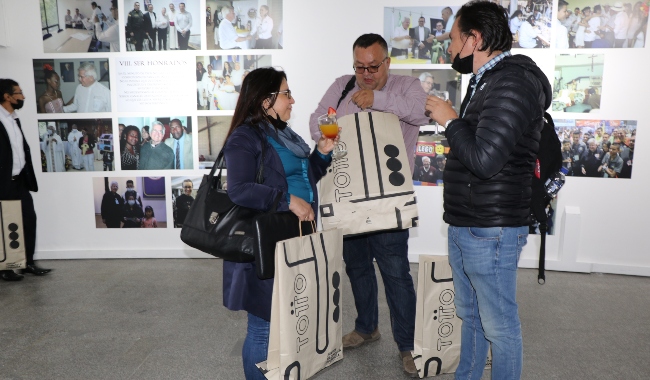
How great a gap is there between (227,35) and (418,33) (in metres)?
1.62

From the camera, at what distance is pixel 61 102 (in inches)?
175

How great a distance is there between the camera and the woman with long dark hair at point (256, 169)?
1.78 metres

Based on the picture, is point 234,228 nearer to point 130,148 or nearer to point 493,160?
point 493,160

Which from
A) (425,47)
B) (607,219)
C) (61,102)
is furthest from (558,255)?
(61,102)

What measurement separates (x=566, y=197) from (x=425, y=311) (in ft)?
8.43

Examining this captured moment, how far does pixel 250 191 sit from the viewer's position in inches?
68.7

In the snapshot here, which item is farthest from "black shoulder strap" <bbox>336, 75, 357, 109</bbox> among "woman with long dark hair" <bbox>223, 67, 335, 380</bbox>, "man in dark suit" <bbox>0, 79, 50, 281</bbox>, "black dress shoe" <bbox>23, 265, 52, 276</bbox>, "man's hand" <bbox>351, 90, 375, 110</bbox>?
"black dress shoe" <bbox>23, 265, 52, 276</bbox>

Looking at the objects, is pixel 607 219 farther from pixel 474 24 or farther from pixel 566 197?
pixel 474 24

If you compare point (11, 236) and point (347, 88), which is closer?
point (347, 88)

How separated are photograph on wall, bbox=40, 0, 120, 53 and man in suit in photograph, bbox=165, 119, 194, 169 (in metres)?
0.84

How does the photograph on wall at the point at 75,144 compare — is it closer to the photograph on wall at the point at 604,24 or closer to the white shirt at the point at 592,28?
the photograph on wall at the point at 604,24

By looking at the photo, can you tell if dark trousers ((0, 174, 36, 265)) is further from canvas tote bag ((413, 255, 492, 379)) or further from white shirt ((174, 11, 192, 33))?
canvas tote bag ((413, 255, 492, 379))

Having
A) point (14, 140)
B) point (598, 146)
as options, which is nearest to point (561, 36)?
point (598, 146)

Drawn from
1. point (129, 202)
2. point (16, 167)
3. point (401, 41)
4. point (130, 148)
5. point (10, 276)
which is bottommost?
point (10, 276)
